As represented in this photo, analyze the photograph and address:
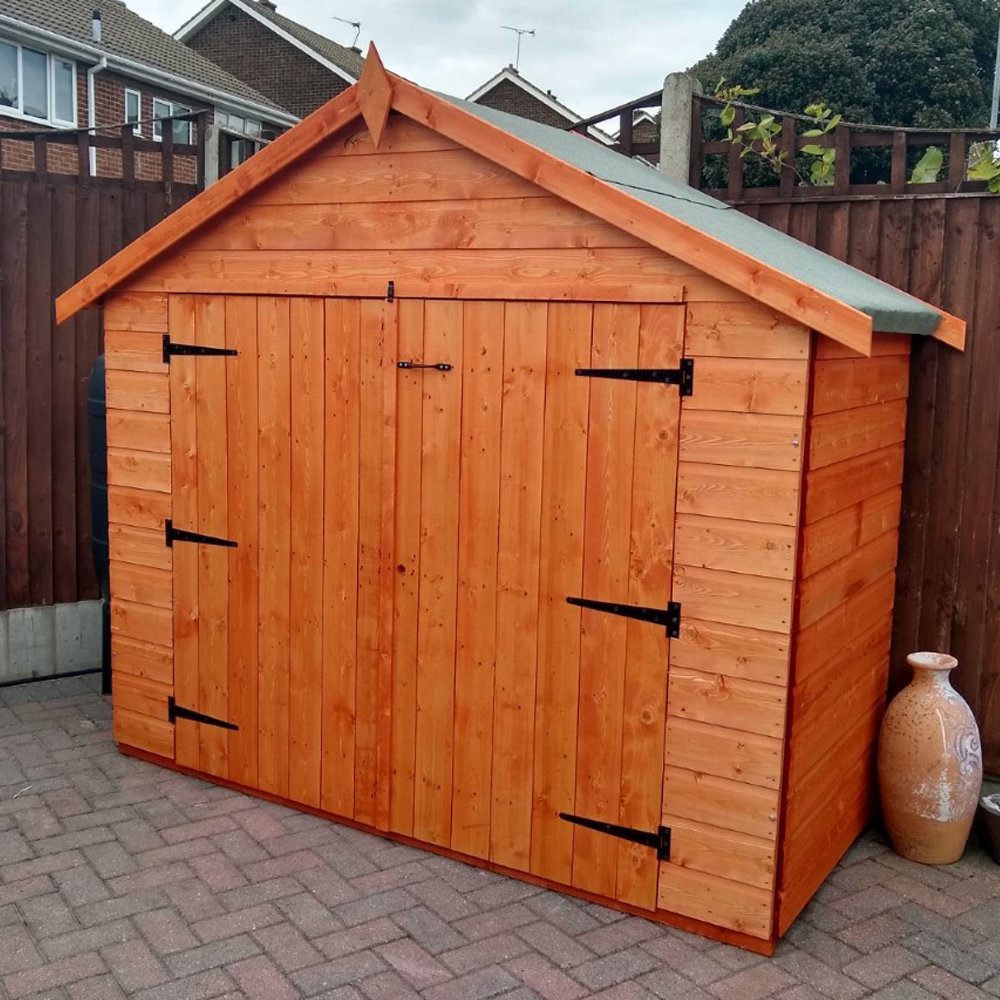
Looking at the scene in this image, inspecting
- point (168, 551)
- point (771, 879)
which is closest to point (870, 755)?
point (771, 879)

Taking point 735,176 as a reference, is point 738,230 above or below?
below

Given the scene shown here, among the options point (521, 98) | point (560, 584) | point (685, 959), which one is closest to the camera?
point (685, 959)

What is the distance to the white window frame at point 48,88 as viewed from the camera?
65.4ft

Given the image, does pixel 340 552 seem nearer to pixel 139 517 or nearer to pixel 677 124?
pixel 139 517

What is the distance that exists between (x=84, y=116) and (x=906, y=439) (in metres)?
20.5

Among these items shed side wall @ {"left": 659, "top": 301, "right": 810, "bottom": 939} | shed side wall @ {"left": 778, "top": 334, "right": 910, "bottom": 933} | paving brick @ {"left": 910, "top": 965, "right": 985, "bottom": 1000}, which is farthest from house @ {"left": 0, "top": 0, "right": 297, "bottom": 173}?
paving brick @ {"left": 910, "top": 965, "right": 985, "bottom": 1000}

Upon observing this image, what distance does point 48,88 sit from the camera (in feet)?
67.8

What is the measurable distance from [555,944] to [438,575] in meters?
1.42

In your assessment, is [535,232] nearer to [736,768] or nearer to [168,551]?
[736,768]

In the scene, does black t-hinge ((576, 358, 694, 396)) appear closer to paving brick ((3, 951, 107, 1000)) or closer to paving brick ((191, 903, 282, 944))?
paving brick ((191, 903, 282, 944))

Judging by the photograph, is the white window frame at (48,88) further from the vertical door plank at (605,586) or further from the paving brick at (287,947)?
the paving brick at (287,947)

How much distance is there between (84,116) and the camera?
21.6 m

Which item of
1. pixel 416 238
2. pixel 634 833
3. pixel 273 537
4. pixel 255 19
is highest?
pixel 255 19

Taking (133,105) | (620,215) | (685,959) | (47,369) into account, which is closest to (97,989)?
(685,959)
